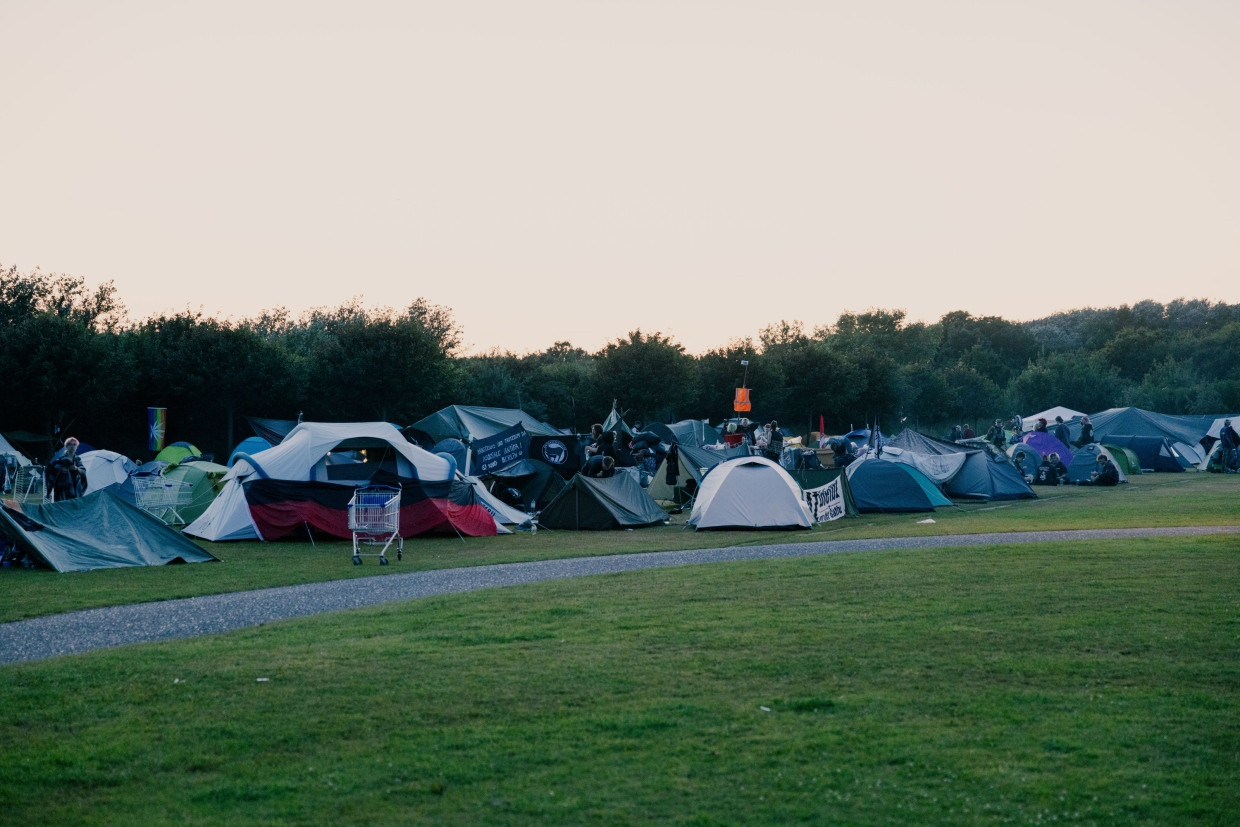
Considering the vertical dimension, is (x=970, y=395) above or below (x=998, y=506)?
above

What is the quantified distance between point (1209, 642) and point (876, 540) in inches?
394

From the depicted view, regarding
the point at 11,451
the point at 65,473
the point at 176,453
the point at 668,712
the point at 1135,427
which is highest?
the point at 11,451

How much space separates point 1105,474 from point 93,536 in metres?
32.4

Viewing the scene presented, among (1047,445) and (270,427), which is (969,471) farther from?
(270,427)

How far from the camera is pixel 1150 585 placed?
11.8m

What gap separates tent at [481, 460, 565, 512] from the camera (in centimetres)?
2602

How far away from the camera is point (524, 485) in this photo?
88.6 ft

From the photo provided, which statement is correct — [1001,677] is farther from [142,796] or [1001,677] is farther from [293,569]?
[293,569]

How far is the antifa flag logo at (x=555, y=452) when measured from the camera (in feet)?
95.2

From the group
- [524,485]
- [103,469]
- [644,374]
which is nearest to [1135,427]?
[644,374]

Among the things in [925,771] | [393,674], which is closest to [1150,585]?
[925,771]

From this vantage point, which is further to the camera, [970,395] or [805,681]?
[970,395]

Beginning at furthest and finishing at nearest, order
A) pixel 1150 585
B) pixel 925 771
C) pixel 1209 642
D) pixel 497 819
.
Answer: pixel 1150 585, pixel 1209 642, pixel 925 771, pixel 497 819

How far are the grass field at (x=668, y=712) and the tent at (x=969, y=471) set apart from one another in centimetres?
1941
